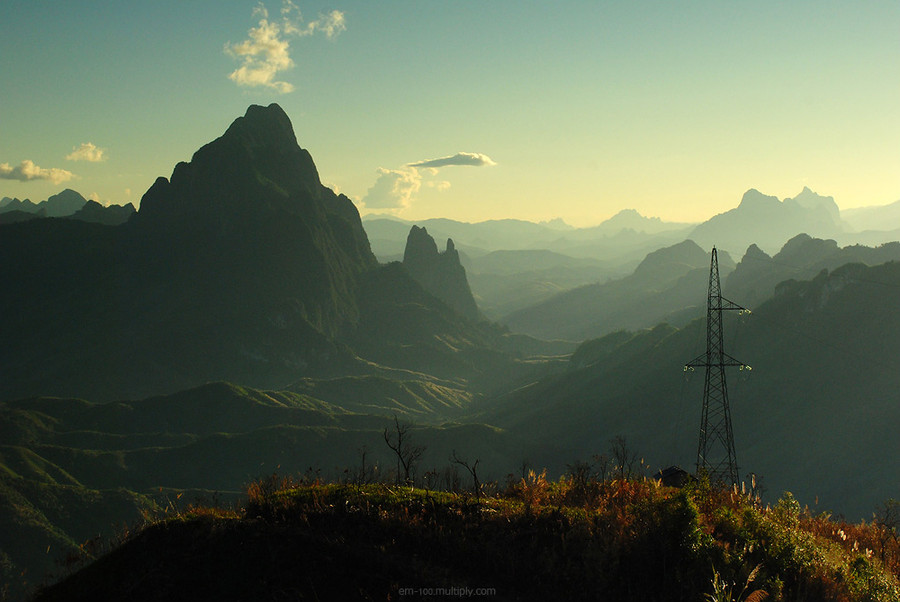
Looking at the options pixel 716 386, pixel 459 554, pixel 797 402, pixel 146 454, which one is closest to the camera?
pixel 459 554

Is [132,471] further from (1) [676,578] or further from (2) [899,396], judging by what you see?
(2) [899,396]

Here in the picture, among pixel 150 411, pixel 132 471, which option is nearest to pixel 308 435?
pixel 132 471

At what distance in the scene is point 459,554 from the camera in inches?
420

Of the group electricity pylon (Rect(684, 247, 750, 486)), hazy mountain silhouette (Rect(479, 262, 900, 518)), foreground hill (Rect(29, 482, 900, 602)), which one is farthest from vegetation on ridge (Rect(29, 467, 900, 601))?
hazy mountain silhouette (Rect(479, 262, 900, 518))

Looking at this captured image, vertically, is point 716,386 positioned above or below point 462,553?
below

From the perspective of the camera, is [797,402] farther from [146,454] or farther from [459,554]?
[459,554]

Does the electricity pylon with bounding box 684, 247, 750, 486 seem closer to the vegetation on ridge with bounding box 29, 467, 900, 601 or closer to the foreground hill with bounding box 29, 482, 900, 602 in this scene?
the vegetation on ridge with bounding box 29, 467, 900, 601

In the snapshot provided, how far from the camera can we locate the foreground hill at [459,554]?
983cm

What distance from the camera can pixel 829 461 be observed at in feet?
397

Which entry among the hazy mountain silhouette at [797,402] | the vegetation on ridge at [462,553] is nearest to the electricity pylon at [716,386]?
the vegetation on ridge at [462,553]

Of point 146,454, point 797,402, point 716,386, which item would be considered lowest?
point 146,454

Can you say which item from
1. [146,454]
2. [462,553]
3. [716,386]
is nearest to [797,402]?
[716,386]

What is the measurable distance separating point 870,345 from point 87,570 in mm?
172302

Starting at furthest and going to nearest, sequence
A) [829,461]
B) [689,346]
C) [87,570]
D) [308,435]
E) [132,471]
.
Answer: [689,346] < [308,435] < [132,471] < [829,461] < [87,570]
